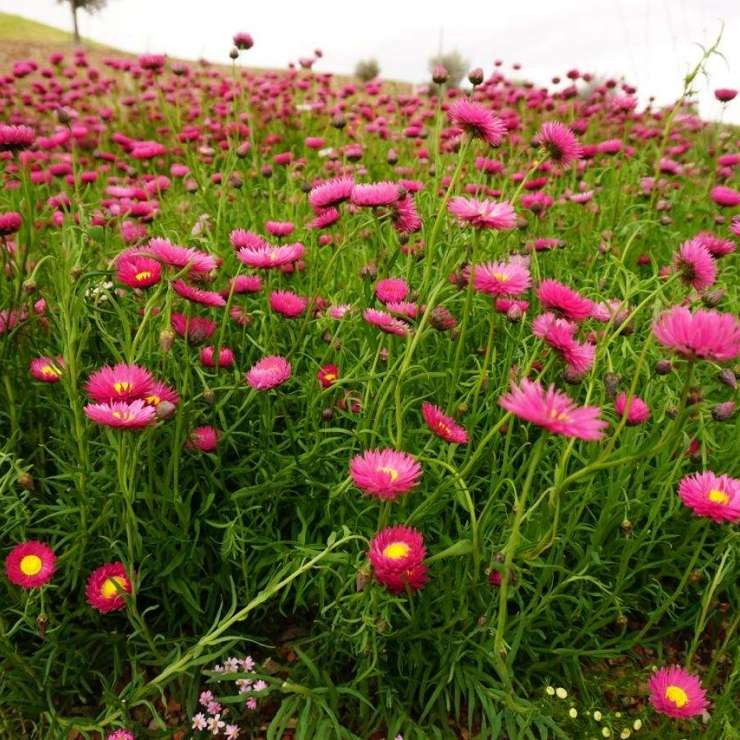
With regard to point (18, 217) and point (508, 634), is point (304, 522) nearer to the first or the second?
point (508, 634)

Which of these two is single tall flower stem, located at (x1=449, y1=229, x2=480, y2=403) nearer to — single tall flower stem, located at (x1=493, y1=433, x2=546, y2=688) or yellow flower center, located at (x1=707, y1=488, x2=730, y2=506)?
single tall flower stem, located at (x1=493, y1=433, x2=546, y2=688)

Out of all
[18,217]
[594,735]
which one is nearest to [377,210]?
[18,217]

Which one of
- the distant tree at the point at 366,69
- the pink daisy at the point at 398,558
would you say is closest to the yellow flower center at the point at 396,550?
the pink daisy at the point at 398,558

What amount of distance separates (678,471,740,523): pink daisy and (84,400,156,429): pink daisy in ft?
3.33

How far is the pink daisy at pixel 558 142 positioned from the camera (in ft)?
5.21

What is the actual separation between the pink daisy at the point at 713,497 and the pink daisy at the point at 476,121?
0.86 m

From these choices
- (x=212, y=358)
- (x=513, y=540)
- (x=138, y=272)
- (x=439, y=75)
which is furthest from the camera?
(x=439, y=75)

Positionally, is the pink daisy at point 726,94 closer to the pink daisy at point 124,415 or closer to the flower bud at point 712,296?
the flower bud at point 712,296

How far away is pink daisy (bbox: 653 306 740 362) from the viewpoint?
3.28ft

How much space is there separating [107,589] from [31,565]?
0.16 m

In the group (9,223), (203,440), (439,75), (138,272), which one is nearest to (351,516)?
(203,440)

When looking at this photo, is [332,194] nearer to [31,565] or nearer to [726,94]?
[31,565]

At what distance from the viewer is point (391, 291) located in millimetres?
1726

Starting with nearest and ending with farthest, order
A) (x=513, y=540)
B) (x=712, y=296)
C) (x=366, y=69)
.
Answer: (x=513, y=540), (x=712, y=296), (x=366, y=69)
